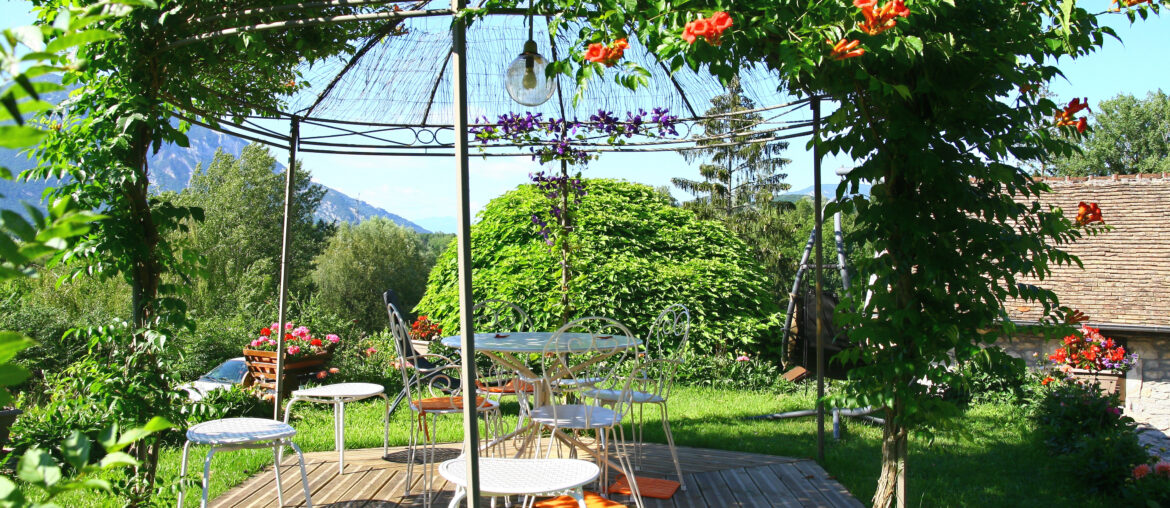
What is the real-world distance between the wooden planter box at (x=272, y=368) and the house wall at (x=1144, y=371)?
26.1 feet

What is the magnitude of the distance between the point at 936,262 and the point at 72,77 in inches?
124

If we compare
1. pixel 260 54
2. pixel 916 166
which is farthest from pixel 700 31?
pixel 260 54

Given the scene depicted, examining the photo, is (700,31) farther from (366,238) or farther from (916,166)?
(366,238)

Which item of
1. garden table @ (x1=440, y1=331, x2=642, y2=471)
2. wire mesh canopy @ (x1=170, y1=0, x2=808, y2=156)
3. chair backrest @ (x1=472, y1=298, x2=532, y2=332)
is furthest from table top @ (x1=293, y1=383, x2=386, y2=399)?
chair backrest @ (x1=472, y1=298, x2=532, y2=332)

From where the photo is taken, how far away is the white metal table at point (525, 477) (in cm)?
Answer: 204

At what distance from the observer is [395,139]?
4.84 m

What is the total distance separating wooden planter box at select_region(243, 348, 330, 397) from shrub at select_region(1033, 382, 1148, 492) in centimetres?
584

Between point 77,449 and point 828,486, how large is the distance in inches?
146

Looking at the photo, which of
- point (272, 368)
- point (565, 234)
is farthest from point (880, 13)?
point (272, 368)

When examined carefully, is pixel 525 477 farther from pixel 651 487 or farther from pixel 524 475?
pixel 651 487

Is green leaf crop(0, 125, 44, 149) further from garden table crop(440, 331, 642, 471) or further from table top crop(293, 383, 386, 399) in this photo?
table top crop(293, 383, 386, 399)

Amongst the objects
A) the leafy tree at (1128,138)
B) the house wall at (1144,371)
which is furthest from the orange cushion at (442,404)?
the leafy tree at (1128,138)

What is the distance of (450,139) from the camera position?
502 cm

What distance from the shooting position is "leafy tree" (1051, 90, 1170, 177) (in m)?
22.9
